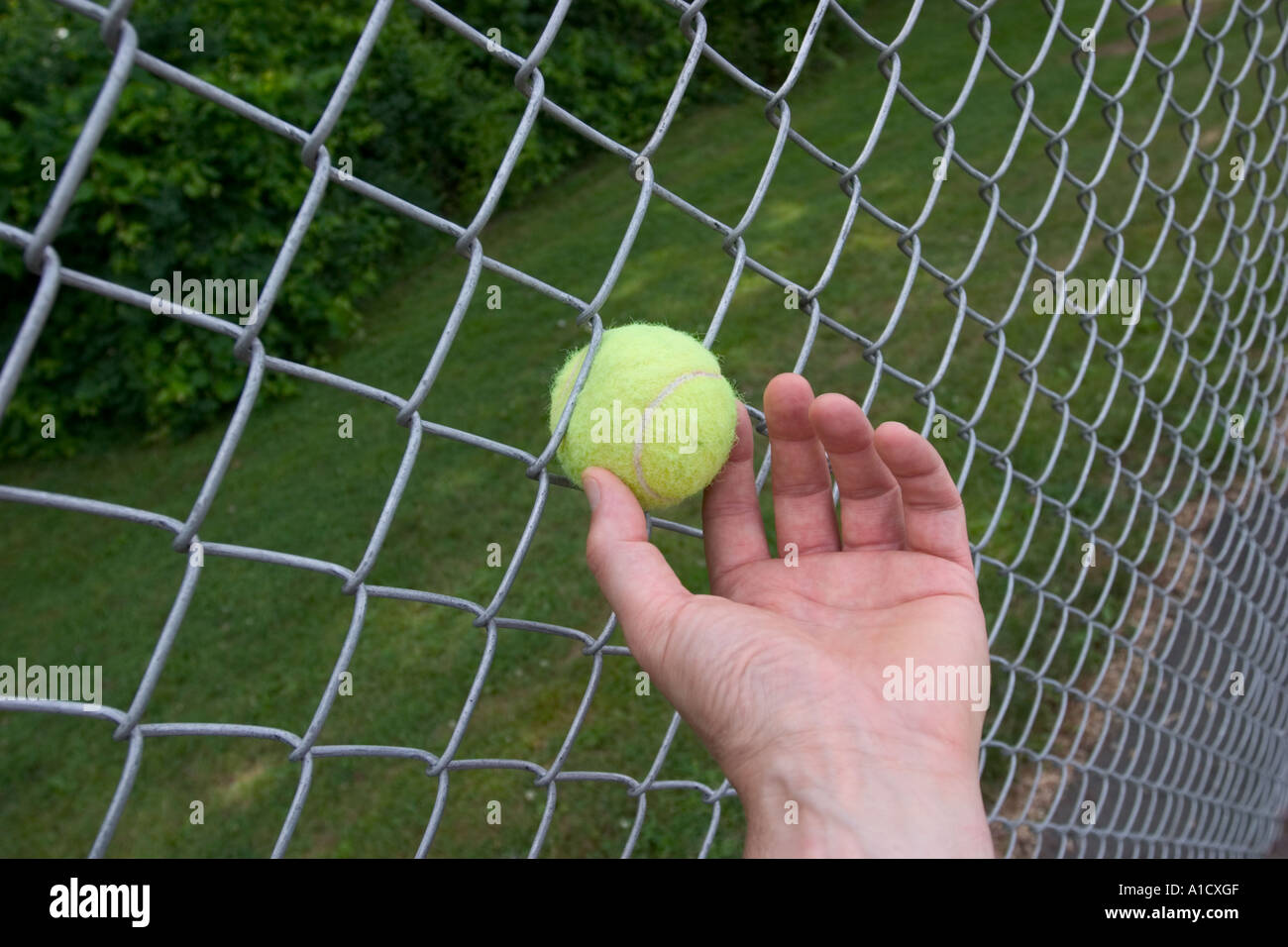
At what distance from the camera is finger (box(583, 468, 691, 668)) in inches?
46.0

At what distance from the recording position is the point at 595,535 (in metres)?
1.17

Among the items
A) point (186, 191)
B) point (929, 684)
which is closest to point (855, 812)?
point (929, 684)

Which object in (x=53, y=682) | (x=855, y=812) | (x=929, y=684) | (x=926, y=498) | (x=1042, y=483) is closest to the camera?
(x=855, y=812)

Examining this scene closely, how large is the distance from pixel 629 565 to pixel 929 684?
451 mm

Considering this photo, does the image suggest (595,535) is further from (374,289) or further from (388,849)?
(374,289)

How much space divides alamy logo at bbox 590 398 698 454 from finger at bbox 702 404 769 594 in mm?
146

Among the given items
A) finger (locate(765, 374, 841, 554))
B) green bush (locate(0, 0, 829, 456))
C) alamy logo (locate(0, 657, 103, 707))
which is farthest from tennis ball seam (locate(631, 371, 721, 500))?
green bush (locate(0, 0, 829, 456))

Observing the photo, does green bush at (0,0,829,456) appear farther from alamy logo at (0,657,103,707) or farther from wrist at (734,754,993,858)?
wrist at (734,754,993,858)

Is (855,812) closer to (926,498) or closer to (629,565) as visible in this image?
(629,565)

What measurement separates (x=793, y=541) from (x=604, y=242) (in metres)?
4.78

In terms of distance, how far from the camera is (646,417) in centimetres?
127

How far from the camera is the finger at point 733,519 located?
1404mm
